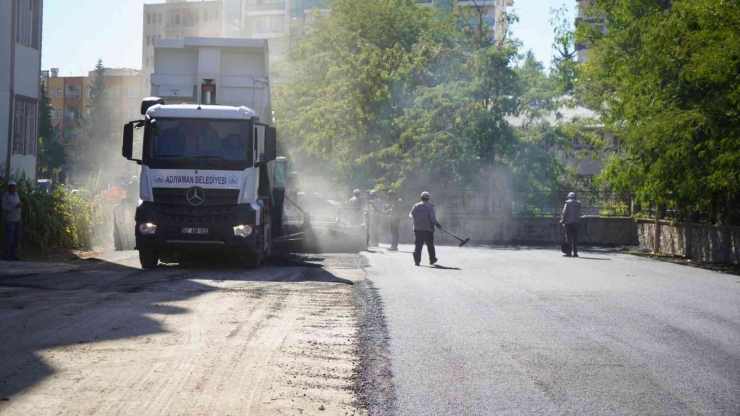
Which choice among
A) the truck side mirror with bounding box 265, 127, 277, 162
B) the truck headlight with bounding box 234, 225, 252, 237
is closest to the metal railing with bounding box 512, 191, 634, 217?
the truck side mirror with bounding box 265, 127, 277, 162

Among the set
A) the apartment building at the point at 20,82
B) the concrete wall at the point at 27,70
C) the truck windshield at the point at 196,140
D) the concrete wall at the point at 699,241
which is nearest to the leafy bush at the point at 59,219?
the apartment building at the point at 20,82

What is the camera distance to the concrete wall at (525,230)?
1508 inches

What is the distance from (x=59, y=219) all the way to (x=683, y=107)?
1610cm

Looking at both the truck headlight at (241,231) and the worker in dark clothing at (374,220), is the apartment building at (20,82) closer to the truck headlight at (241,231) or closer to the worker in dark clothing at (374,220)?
the truck headlight at (241,231)

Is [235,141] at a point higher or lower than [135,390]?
higher

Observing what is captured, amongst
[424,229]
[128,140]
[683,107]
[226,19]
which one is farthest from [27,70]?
[226,19]

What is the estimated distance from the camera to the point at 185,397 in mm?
7031

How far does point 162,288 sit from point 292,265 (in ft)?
21.4

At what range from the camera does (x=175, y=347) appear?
926 cm

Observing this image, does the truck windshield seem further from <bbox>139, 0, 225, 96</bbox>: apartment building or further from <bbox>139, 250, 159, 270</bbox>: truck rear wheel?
<bbox>139, 0, 225, 96</bbox>: apartment building

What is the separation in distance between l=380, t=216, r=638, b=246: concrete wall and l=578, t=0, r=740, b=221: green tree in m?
7.74

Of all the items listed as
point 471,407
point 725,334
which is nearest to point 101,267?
point 725,334

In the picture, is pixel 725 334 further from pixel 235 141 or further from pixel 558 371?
pixel 235 141

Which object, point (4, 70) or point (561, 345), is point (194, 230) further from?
point (4, 70)
